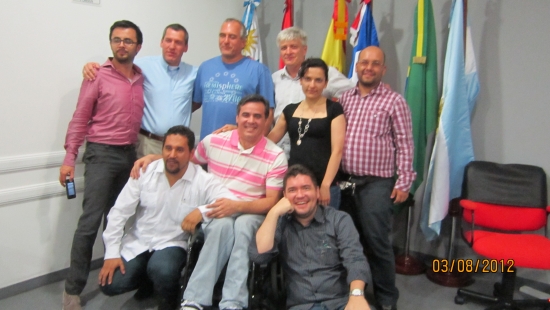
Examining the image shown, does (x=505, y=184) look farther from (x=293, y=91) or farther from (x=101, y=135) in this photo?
(x=101, y=135)

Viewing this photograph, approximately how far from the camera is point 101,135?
232 centimetres

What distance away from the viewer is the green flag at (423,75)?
2.76 meters

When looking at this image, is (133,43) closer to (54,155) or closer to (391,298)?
(54,155)

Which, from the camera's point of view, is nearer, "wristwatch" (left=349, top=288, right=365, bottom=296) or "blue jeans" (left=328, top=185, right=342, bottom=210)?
"wristwatch" (left=349, top=288, right=365, bottom=296)

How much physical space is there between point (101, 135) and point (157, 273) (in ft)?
2.86

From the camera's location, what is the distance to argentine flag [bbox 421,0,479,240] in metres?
2.64

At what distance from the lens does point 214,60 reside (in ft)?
8.63

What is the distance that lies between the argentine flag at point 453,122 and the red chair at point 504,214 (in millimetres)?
122

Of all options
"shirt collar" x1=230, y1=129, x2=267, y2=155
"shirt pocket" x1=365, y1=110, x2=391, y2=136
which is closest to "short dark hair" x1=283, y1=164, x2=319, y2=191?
"shirt collar" x1=230, y1=129, x2=267, y2=155

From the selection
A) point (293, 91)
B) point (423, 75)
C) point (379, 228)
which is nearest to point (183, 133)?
point (293, 91)

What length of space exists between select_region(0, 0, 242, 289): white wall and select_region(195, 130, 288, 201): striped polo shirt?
3.79 feet

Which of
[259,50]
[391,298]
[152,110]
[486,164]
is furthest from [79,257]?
[486,164]

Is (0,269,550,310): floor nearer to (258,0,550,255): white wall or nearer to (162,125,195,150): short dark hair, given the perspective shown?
(258,0,550,255): white wall
